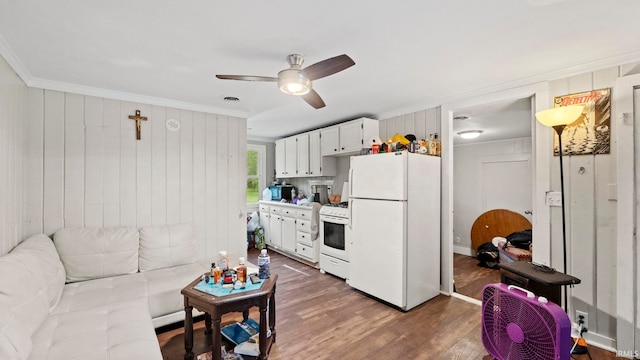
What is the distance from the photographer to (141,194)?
10.2ft

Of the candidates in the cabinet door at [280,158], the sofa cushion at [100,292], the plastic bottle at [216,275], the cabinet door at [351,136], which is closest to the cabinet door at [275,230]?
the cabinet door at [280,158]

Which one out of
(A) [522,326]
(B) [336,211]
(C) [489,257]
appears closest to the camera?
(A) [522,326]

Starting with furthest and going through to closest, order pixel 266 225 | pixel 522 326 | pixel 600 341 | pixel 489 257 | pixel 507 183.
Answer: pixel 266 225, pixel 507 183, pixel 489 257, pixel 600 341, pixel 522 326

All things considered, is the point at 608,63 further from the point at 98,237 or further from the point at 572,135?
the point at 98,237

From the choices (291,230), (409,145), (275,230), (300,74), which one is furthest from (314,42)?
(275,230)

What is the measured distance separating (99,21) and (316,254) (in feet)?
11.8

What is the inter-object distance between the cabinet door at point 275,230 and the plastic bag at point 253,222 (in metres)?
0.42

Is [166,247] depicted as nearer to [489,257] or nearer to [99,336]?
[99,336]

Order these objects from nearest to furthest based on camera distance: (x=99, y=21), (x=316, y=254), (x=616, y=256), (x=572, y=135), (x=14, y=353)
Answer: (x=14, y=353)
(x=99, y=21)
(x=616, y=256)
(x=572, y=135)
(x=316, y=254)

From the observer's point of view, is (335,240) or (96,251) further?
(335,240)

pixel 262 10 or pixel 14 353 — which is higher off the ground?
pixel 262 10

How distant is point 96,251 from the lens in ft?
8.54

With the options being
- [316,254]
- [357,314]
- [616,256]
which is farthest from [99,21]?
[616,256]

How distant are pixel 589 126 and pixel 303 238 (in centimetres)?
361
